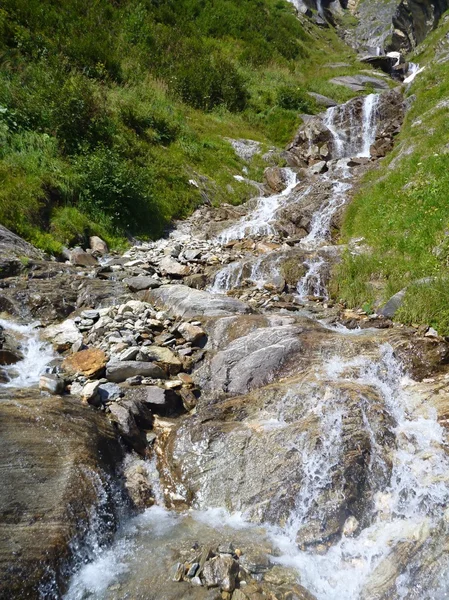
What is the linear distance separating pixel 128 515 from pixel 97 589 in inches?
37.1

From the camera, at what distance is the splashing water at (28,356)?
6.40 m

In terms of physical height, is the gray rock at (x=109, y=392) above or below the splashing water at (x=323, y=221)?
below

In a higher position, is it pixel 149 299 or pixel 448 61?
pixel 448 61

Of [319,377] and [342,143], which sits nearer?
[319,377]

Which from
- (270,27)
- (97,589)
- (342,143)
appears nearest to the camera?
(97,589)

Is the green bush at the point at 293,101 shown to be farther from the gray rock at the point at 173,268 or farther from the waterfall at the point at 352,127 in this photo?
the gray rock at the point at 173,268

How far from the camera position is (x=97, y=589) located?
4.12 m

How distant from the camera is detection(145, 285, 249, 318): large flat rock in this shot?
8.58m

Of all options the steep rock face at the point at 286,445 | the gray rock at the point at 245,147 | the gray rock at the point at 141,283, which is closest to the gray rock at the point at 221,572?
the steep rock face at the point at 286,445

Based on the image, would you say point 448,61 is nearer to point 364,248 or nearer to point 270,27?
point 364,248

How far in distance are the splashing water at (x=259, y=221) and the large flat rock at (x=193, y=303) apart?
19.0 feet

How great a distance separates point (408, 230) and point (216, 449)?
789 centimetres

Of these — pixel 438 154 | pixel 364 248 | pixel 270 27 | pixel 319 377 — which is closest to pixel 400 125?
pixel 438 154

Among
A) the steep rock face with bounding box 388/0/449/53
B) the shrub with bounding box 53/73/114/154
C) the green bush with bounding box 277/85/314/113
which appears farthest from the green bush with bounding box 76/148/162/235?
the steep rock face with bounding box 388/0/449/53
